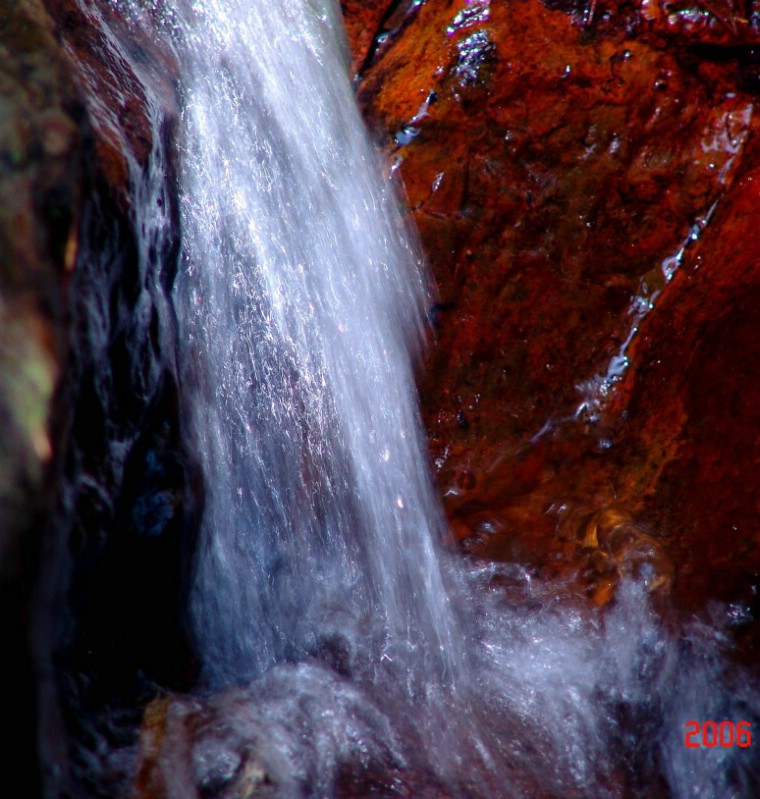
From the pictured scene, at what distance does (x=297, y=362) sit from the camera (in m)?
2.83

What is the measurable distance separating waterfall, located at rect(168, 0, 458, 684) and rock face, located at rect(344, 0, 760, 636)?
0.73 feet

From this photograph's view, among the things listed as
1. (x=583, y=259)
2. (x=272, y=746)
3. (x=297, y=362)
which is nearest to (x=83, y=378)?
(x=272, y=746)

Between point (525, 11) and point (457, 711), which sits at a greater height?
point (525, 11)

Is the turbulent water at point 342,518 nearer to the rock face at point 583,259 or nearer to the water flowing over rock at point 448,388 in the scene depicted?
the water flowing over rock at point 448,388

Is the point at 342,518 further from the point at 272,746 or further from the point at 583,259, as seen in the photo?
the point at 583,259

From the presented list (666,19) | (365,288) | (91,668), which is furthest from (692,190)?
(91,668)

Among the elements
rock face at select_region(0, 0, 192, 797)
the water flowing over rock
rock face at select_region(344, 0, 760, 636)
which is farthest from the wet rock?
rock face at select_region(344, 0, 760, 636)

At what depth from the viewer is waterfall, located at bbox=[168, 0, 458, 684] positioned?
2.58 meters

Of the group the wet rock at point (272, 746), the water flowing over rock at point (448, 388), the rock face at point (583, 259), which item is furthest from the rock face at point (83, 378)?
the rock face at point (583, 259)

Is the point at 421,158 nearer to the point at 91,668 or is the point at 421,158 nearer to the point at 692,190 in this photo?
the point at 692,190

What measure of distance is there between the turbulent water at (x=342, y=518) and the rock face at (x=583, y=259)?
189mm

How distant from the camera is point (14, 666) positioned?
116cm

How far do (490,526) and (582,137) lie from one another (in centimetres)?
173

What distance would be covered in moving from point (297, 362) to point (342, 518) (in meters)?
0.67
